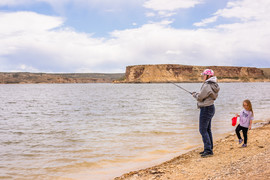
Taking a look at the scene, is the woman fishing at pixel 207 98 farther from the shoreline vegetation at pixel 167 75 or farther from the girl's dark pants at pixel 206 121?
the shoreline vegetation at pixel 167 75

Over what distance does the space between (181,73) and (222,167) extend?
166333 millimetres

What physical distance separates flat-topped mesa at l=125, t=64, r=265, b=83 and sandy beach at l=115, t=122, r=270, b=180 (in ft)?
501

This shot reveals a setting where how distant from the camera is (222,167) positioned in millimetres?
5094

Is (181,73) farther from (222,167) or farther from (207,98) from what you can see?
(222,167)

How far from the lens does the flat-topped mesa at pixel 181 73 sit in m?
164

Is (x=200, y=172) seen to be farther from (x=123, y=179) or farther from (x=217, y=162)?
(x=123, y=179)

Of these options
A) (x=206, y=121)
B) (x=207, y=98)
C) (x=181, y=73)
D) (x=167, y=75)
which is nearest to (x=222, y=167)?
(x=206, y=121)

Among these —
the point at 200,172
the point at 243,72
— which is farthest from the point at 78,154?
the point at 243,72

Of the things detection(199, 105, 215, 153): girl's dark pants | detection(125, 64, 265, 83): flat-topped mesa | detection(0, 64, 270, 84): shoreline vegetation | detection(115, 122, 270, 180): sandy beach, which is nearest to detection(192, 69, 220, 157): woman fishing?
detection(199, 105, 215, 153): girl's dark pants

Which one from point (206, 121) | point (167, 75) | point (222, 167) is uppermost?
point (167, 75)

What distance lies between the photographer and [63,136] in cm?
1021

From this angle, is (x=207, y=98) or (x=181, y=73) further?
(x=181, y=73)

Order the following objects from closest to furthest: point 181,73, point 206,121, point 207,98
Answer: point 207,98 < point 206,121 < point 181,73

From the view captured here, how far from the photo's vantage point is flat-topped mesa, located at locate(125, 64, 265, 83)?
537 ft
